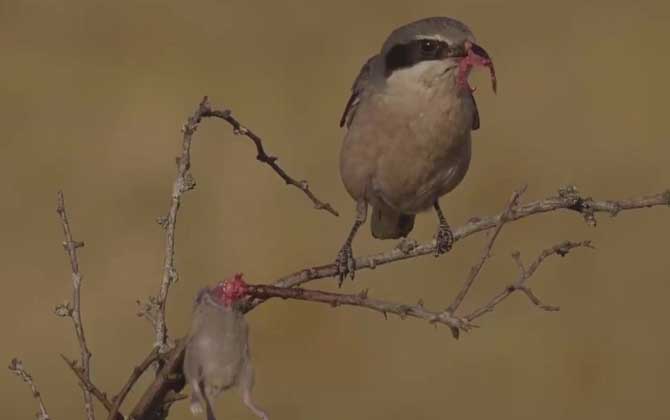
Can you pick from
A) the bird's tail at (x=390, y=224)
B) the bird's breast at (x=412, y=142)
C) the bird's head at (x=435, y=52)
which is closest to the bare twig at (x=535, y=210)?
the bird's head at (x=435, y=52)

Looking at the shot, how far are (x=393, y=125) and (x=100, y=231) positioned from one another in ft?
12.7

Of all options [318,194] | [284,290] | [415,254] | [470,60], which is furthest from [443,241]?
[318,194]

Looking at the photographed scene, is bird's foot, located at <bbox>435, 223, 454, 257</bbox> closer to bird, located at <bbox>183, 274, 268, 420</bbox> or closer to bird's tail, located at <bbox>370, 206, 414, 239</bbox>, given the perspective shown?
bird's tail, located at <bbox>370, 206, 414, 239</bbox>

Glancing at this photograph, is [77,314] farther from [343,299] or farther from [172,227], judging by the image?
[343,299]

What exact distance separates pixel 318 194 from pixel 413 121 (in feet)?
12.3

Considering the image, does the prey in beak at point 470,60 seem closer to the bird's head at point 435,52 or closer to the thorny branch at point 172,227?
the bird's head at point 435,52

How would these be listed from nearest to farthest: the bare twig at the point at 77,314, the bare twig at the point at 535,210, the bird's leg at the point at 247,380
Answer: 1. the bird's leg at the point at 247,380
2. the bare twig at the point at 77,314
3. the bare twig at the point at 535,210

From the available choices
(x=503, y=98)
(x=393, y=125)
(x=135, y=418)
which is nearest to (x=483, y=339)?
(x=503, y=98)

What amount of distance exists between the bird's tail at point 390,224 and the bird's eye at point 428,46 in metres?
0.77

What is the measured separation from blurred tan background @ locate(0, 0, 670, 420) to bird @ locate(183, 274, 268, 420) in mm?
4314

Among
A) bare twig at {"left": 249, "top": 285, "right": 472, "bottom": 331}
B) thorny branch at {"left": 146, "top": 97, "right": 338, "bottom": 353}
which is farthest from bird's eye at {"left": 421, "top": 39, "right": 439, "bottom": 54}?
bare twig at {"left": 249, "top": 285, "right": 472, "bottom": 331}

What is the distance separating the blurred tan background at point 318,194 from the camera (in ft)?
22.8

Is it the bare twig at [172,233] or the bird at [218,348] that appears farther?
the bare twig at [172,233]

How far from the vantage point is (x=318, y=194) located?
7477 mm
